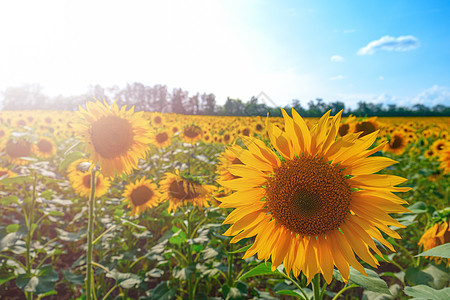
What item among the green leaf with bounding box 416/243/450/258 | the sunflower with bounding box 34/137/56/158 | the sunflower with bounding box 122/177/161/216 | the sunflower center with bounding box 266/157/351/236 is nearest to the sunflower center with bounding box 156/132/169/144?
the sunflower with bounding box 34/137/56/158

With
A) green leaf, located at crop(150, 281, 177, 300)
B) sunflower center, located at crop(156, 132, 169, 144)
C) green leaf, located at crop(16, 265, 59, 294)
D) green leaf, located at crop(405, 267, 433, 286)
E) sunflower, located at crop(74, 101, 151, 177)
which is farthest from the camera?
sunflower center, located at crop(156, 132, 169, 144)

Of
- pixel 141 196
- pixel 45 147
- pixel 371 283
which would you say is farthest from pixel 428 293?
pixel 45 147

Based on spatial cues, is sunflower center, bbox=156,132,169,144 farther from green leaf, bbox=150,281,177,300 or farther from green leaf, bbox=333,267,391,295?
green leaf, bbox=333,267,391,295

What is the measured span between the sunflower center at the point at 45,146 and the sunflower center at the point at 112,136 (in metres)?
5.05

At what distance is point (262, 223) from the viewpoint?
1082 millimetres

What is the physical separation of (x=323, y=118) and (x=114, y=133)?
5.02 feet

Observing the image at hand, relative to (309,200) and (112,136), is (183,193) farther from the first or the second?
(309,200)

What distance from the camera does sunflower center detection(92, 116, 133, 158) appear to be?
6.10 ft

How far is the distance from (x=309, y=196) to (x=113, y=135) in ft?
4.89

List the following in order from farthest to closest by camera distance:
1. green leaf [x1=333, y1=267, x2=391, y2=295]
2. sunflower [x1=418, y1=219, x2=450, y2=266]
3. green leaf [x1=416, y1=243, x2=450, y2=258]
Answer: sunflower [x1=418, y1=219, x2=450, y2=266] → green leaf [x1=333, y1=267, x2=391, y2=295] → green leaf [x1=416, y1=243, x2=450, y2=258]

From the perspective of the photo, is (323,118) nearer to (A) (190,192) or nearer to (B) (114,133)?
(B) (114,133)

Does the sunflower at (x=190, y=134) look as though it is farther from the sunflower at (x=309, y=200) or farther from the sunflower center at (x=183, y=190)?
the sunflower at (x=309, y=200)

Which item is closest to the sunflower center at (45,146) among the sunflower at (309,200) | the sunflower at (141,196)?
the sunflower at (141,196)

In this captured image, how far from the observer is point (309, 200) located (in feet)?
3.35
